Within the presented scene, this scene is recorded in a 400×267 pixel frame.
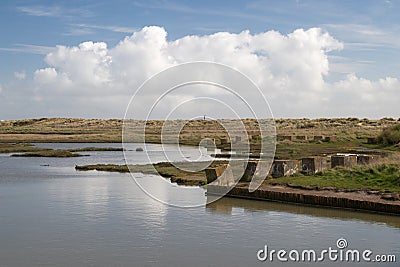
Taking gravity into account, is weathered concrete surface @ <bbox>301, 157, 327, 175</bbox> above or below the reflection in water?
above

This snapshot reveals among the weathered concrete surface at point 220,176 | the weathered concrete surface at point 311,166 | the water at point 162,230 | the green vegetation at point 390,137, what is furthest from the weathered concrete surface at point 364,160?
the green vegetation at point 390,137

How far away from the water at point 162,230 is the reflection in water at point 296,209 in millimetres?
28

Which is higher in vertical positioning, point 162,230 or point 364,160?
point 364,160

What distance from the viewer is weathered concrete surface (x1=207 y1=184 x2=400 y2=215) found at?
15.7 metres

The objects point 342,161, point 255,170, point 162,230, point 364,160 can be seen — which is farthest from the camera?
point 364,160

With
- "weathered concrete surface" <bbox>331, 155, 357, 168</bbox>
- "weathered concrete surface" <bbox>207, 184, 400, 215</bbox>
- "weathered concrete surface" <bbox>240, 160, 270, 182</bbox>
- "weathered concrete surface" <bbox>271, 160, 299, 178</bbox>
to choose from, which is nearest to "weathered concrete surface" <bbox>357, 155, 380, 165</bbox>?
"weathered concrete surface" <bbox>331, 155, 357, 168</bbox>

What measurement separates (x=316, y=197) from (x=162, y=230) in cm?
563

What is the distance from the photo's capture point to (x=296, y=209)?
16953 millimetres

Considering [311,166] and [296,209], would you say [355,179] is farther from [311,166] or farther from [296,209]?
[296,209]

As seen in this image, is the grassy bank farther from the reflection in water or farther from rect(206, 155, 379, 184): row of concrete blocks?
the reflection in water

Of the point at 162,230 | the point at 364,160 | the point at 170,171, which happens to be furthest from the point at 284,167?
the point at 170,171

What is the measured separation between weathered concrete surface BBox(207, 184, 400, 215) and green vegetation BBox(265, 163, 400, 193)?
750 millimetres

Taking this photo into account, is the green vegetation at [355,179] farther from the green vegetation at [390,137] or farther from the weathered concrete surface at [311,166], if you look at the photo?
the green vegetation at [390,137]

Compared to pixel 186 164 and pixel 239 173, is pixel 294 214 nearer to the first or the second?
pixel 239 173
